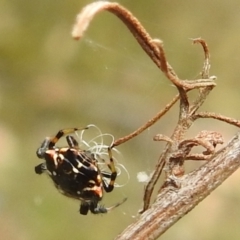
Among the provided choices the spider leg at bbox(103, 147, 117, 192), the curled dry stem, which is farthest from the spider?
the curled dry stem

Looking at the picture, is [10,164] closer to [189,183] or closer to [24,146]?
[24,146]

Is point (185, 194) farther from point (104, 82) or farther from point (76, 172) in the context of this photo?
point (104, 82)

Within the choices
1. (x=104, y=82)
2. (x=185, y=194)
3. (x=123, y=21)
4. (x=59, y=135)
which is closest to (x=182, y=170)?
(x=185, y=194)

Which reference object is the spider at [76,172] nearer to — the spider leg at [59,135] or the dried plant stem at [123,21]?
the spider leg at [59,135]

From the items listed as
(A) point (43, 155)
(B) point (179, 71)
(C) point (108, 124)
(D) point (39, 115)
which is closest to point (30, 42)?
(D) point (39, 115)

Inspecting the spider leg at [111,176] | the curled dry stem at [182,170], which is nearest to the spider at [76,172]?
the spider leg at [111,176]

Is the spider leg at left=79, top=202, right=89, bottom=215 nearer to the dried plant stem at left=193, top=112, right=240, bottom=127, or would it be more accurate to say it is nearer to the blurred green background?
the dried plant stem at left=193, top=112, right=240, bottom=127
